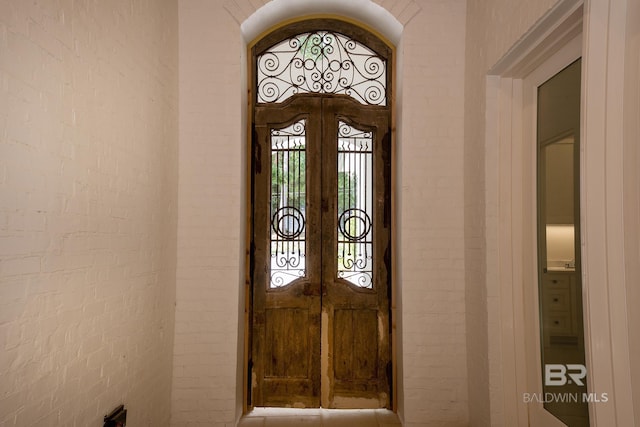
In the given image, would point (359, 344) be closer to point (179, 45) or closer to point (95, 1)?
point (179, 45)

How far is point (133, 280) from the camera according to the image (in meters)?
2.57

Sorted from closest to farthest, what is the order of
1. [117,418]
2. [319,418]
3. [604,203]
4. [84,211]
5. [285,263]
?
1. [604,203]
2. [84,211]
3. [117,418]
4. [319,418]
5. [285,263]

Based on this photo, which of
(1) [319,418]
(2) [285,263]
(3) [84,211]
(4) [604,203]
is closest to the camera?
(4) [604,203]

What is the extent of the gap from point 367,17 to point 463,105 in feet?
3.35

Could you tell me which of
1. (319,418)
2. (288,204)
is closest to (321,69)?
(288,204)

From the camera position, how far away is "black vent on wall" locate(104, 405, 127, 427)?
2268 millimetres

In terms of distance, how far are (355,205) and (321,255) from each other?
0.48 meters

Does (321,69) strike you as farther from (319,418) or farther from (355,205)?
(319,418)

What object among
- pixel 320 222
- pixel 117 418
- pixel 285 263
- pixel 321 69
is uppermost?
pixel 321 69

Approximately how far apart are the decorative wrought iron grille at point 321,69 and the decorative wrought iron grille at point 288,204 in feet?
1.06

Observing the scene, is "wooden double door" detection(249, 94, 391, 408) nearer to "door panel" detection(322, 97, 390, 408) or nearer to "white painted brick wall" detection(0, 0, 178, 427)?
"door panel" detection(322, 97, 390, 408)

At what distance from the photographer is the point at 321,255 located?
3.63 metres

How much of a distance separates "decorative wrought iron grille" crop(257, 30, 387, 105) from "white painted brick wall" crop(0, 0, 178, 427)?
0.88 metres

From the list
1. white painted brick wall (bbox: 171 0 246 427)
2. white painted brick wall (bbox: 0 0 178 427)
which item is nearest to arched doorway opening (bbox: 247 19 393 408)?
white painted brick wall (bbox: 171 0 246 427)
